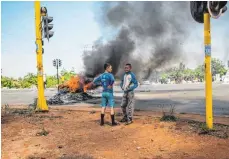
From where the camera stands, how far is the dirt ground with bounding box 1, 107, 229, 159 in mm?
5875

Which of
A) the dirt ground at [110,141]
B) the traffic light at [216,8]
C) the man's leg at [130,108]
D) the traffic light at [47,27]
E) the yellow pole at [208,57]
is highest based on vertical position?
the traffic light at [47,27]

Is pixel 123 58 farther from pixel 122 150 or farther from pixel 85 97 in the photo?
pixel 122 150

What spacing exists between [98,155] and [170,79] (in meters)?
103

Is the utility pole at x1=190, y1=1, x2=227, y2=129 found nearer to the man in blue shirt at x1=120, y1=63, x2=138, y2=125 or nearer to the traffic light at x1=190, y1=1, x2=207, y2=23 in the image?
the traffic light at x1=190, y1=1, x2=207, y2=23

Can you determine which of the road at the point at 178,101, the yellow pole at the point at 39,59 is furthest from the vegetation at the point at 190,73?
the yellow pole at the point at 39,59

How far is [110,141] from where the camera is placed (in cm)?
687

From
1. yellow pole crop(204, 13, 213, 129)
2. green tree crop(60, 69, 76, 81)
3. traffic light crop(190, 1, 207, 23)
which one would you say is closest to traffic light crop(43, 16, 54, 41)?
traffic light crop(190, 1, 207, 23)

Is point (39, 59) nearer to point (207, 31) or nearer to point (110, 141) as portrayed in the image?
point (110, 141)

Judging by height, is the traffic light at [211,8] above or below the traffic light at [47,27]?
below

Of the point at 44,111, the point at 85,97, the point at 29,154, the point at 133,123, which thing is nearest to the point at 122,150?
the point at 29,154

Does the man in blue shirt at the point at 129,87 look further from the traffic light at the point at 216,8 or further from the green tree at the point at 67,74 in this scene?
the green tree at the point at 67,74

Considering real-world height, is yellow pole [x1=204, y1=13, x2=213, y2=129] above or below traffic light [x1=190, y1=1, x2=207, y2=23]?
below

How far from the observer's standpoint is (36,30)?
11648mm

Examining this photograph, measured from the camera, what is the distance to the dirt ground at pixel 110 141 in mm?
5875
